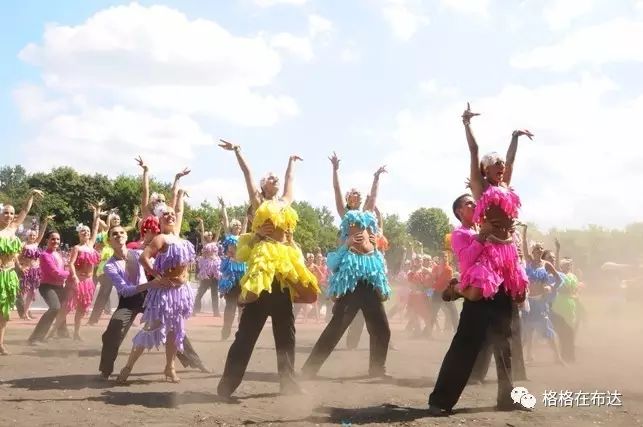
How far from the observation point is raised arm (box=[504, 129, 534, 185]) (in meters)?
5.97

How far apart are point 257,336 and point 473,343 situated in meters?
1.95

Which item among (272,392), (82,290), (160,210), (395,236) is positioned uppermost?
(395,236)

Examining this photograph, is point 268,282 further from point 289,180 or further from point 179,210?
point 179,210

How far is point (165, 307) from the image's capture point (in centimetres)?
675

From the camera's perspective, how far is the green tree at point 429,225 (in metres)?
100

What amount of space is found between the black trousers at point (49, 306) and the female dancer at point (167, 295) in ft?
12.8

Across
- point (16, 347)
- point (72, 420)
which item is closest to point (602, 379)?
point (72, 420)

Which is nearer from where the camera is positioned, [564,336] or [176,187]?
[176,187]

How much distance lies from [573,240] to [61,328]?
92.3 feet

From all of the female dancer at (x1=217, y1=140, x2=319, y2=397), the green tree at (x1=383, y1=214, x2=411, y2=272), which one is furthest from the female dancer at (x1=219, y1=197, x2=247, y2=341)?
the green tree at (x1=383, y1=214, x2=411, y2=272)

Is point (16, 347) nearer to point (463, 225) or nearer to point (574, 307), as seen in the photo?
point (463, 225)

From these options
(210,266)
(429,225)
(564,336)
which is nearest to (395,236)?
(429,225)

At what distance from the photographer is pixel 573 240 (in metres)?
33.5

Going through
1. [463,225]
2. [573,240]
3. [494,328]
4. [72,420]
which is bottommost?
[72,420]
